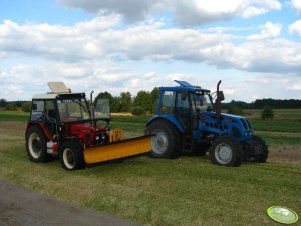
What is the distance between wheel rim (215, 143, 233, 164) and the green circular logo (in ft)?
13.2

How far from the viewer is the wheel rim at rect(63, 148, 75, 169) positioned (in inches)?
416

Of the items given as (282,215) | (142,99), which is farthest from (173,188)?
(142,99)

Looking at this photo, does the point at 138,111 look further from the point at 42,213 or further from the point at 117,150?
the point at 42,213

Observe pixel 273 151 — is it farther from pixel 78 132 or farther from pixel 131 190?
pixel 131 190

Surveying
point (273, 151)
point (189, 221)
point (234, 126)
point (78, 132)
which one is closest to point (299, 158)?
point (273, 151)

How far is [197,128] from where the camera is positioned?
40.3 feet

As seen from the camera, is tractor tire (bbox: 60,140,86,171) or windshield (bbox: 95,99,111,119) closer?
tractor tire (bbox: 60,140,86,171)

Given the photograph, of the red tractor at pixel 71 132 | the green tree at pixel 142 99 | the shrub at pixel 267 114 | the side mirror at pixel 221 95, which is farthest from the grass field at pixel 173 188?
the green tree at pixel 142 99

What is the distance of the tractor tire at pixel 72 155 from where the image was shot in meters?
10.3

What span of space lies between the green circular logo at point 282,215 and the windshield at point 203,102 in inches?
228

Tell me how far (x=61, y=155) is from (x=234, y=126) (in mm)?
4547

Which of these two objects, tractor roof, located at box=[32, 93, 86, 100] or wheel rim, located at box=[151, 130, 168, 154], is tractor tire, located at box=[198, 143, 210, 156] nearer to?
wheel rim, located at box=[151, 130, 168, 154]

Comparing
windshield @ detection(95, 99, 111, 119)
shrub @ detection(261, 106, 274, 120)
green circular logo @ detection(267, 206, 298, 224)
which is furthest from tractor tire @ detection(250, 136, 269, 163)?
shrub @ detection(261, 106, 274, 120)

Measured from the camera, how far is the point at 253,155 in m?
11.6
